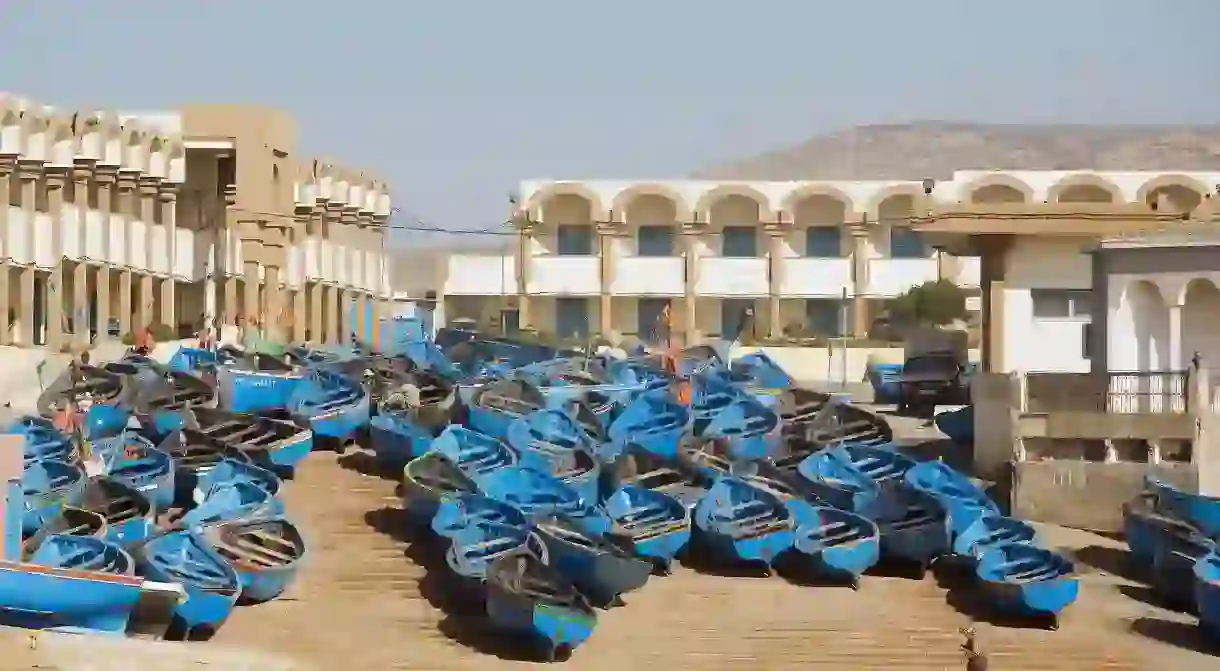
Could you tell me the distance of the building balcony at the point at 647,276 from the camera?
6725 centimetres

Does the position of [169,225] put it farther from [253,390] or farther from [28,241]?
[253,390]

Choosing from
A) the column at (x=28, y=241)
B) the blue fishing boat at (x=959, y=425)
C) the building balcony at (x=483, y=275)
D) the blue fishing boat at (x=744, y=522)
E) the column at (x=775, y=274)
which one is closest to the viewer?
the blue fishing boat at (x=744, y=522)

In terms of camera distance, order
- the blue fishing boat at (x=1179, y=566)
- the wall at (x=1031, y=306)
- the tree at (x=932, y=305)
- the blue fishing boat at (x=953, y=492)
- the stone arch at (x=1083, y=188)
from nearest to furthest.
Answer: the blue fishing boat at (x=1179, y=566) → the blue fishing boat at (x=953, y=492) → the wall at (x=1031, y=306) → the tree at (x=932, y=305) → the stone arch at (x=1083, y=188)

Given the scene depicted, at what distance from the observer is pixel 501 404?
37688 millimetres

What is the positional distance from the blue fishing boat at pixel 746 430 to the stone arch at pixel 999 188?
27025mm

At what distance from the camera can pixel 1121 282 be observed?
1356 inches

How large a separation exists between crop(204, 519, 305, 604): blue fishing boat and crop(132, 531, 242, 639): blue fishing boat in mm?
452

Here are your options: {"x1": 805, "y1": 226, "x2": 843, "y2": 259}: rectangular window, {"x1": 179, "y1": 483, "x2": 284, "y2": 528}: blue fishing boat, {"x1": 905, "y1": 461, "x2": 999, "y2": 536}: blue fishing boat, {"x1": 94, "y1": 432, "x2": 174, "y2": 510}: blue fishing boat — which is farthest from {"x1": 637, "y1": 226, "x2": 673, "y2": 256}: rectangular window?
{"x1": 179, "y1": 483, "x2": 284, "y2": 528}: blue fishing boat

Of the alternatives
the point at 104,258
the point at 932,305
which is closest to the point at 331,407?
the point at 104,258

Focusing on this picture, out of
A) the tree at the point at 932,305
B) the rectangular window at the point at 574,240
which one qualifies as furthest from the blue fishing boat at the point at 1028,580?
the rectangular window at the point at 574,240

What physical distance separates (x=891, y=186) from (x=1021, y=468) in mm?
34437

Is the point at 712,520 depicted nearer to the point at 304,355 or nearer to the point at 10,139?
the point at 304,355

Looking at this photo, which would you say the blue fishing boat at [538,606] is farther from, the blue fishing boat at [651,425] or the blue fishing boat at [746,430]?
the blue fishing boat at [746,430]

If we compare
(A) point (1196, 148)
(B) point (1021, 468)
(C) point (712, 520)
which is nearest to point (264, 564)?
(C) point (712, 520)
